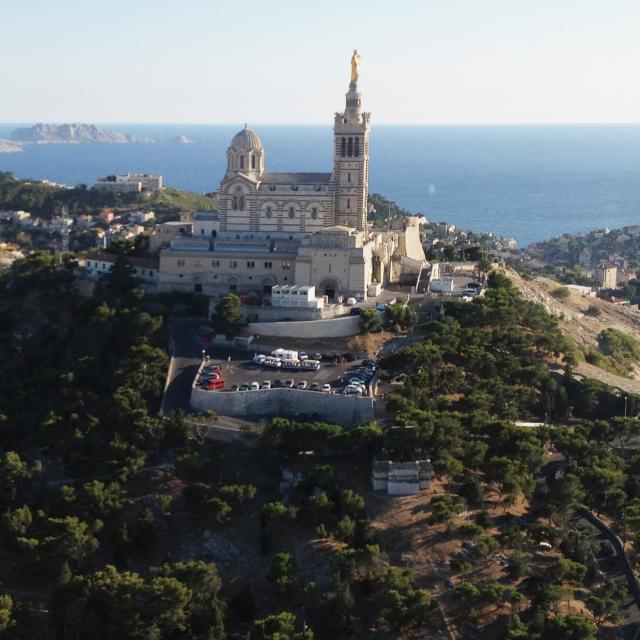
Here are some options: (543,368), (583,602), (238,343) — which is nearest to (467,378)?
(543,368)

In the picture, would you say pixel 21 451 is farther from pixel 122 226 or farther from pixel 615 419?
pixel 122 226

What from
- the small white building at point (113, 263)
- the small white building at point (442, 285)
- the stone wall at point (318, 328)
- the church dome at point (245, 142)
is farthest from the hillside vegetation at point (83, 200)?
the stone wall at point (318, 328)

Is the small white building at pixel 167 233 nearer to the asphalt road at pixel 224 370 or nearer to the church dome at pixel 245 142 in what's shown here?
the church dome at pixel 245 142

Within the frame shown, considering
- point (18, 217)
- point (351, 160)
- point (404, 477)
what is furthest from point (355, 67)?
point (18, 217)

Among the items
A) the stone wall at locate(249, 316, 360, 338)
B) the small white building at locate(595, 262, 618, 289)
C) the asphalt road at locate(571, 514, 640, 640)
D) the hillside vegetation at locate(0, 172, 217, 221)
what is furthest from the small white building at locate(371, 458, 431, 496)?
the hillside vegetation at locate(0, 172, 217, 221)

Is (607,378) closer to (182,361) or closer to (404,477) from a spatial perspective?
(404,477)
